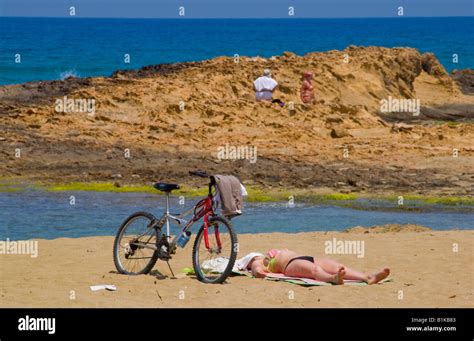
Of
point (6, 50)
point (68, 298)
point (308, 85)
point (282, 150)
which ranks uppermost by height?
point (6, 50)

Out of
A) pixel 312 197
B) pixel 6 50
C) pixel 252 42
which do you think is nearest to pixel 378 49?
pixel 312 197

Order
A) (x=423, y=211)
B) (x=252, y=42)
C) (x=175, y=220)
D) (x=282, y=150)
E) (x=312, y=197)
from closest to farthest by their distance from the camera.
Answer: (x=175, y=220), (x=423, y=211), (x=312, y=197), (x=282, y=150), (x=252, y=42)

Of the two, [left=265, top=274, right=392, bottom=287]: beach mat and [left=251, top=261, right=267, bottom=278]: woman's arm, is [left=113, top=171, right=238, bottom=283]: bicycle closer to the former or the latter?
[left=251, top=261, right=267, bottom=278]: woman's arm

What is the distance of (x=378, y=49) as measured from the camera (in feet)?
113

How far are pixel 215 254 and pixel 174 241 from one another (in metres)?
0.44

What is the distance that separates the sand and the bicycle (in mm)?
172

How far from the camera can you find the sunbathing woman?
431 inches

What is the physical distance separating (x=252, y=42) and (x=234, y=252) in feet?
319

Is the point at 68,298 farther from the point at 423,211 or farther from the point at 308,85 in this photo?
the point at 308,85

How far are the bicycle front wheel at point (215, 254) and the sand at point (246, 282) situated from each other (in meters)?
0.15
